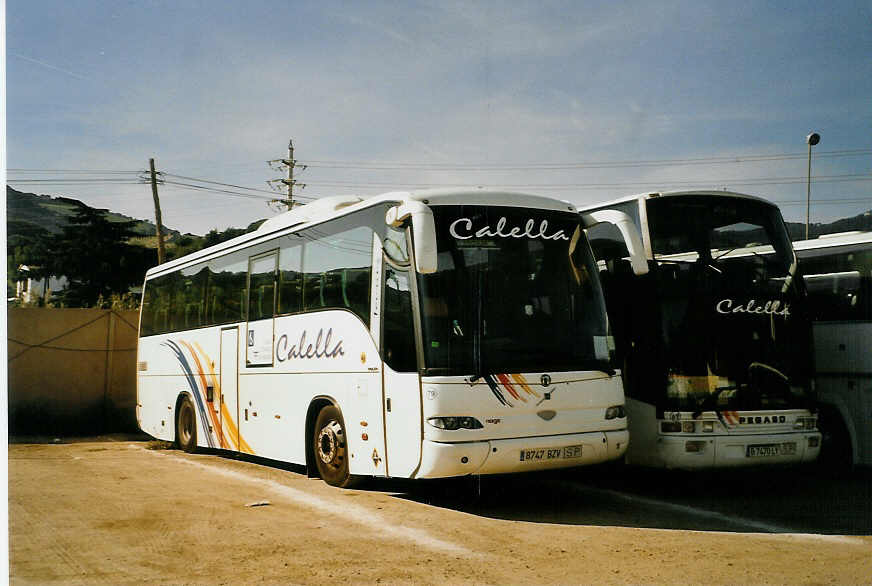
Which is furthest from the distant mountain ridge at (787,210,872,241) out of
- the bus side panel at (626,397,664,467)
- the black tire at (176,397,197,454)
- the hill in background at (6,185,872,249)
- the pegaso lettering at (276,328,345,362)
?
the black tire at (176,397,197,454)

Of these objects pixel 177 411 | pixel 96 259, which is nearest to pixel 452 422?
pixel 177 411

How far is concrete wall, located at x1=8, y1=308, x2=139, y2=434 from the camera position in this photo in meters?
18.9

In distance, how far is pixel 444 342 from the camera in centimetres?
806

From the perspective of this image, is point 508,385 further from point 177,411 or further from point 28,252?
point 28,252

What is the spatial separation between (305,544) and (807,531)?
4.31 m

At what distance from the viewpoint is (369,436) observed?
8852 millimetres

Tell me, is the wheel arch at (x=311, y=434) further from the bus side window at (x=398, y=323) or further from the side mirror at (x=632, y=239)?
the side mirror at (x=632, y=239)

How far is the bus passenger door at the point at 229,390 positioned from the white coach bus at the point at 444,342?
5.63ft

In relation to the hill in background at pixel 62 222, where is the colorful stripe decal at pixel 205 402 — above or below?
below

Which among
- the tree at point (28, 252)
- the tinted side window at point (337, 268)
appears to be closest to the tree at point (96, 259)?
the tree at point (28, 252)

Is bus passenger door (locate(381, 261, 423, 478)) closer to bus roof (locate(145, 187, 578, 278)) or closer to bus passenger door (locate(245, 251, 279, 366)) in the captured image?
bus roof (locate(145, 187, 578, 278))

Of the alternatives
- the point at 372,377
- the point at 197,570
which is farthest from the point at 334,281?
the point at 197,570

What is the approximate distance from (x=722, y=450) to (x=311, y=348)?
15.7 feet

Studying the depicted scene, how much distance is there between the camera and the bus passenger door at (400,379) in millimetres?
8125
